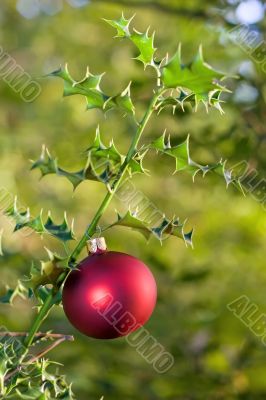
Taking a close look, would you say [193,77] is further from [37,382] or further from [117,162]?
[37,382]

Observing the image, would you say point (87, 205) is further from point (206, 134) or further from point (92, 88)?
point (92, 88)

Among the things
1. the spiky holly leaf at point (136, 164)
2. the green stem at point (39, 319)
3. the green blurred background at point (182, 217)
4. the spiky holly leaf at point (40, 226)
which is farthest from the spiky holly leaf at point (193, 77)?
the green blurred background at point (182, 217)

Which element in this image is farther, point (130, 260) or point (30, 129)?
point (30, 129)

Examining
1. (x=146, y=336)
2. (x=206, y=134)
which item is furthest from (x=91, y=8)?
(x=146, y=336)

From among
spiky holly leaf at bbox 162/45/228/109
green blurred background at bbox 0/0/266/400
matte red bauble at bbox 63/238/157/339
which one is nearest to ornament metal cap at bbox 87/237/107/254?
matte red bauble at bbox 63/238/157/339

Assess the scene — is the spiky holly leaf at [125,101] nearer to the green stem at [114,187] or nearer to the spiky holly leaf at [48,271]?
the green stem at [114,187]
